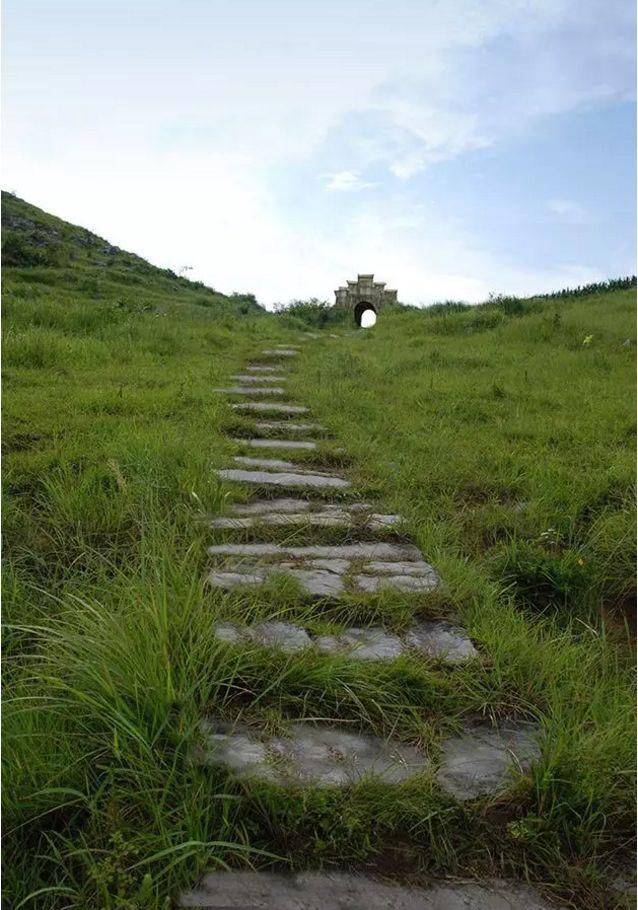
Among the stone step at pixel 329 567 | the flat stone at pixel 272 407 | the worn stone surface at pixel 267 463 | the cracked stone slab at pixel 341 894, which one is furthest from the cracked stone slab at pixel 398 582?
the flat stone at pixel 272 407

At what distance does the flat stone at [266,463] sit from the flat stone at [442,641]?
72.0 inches

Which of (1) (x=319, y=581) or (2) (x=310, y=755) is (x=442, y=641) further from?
(2) (x=310, y=755)

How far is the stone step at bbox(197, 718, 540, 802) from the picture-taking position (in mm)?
1759

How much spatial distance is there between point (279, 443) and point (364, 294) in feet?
64.6

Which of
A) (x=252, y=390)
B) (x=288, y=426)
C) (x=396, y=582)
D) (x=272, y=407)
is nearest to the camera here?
(x=396, y=582)

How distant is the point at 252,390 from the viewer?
21.4 ft

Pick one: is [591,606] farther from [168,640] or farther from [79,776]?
[79,776]

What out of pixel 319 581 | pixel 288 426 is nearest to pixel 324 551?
pixel 319 581

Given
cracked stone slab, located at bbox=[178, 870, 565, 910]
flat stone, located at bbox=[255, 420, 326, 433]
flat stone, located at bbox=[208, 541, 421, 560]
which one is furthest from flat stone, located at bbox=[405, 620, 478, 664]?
flat stone, located at bbox=[255, 420, 326, 433]

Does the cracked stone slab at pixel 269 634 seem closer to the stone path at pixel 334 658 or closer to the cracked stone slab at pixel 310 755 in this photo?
the stone path at pixel 334 658

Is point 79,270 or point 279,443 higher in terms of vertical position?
point 79,270

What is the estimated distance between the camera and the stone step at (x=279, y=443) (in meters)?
4.64

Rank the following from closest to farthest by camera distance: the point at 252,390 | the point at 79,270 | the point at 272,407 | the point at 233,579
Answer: the point at 233,579 < the point at 272,407 < the point at 252,390 < the point at 79,270

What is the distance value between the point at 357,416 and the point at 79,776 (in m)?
4.21
